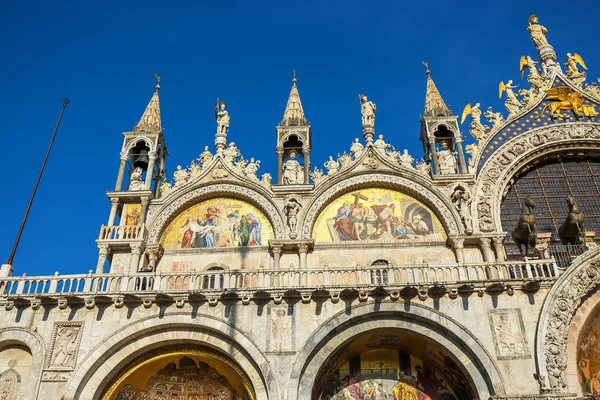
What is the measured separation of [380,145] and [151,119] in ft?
27.6

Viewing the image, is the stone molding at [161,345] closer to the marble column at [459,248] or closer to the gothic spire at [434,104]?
the marble column at [459,248]

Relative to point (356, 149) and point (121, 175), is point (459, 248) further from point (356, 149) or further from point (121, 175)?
point (121, 175)

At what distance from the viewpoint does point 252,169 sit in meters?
19.1

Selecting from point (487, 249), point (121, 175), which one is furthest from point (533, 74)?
Answer: point (121, 175)

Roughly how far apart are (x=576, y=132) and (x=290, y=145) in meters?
9.95

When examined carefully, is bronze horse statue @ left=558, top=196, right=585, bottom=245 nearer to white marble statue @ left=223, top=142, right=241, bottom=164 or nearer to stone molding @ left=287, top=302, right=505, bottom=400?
stone molding @ left=287, top=302, right=505, bottom=400

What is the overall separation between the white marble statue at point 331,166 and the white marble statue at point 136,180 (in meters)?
6.21

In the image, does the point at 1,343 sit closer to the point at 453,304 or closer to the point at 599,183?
the point at 453,304

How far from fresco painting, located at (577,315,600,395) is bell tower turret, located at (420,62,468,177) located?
20.4 ft

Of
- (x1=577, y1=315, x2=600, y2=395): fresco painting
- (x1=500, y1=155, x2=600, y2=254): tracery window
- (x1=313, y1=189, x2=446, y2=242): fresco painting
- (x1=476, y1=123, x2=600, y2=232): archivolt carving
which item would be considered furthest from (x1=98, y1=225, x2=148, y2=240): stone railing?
(x1=577, y1=315, x2=600, y2=395): fresco painting

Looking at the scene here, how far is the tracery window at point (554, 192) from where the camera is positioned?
60.2ft

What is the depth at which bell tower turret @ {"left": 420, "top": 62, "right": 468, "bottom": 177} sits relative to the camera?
18.9 meters

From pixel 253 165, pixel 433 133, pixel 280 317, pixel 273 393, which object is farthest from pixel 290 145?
pixel 273 393

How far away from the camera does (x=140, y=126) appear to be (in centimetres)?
2038
